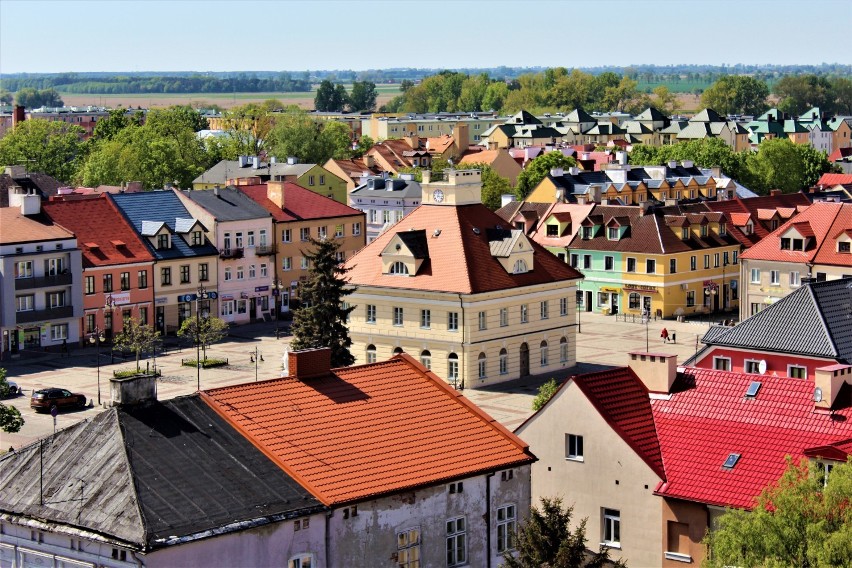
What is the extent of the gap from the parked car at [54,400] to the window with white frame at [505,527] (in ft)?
122

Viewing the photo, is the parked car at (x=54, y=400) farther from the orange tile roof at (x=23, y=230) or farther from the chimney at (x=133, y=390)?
the chimney at (x=133, y=390)

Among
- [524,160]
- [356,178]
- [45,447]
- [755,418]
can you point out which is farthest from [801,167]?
[45,447]

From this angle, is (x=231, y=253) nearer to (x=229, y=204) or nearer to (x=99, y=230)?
(x=229, y=204)

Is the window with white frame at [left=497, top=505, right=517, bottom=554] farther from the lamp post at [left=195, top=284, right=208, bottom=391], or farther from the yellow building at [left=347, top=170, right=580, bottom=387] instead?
the yellow building at [left=347, top=170, right=580, bottom=387]

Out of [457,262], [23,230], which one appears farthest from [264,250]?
[457,262]

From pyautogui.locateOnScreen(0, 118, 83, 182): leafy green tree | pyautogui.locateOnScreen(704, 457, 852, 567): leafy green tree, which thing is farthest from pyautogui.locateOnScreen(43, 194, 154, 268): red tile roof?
pyautogui.locateOnScreen(0, 118, 83, 182): leafy green tree

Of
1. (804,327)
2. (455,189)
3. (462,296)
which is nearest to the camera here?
(804,327)

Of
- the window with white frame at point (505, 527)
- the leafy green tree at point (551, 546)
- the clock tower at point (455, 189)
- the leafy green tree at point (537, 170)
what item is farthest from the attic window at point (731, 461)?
the leafy green tree at point (537, 170)

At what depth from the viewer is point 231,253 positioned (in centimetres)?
9669

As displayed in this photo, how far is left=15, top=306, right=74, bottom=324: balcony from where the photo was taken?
8525 centimetres

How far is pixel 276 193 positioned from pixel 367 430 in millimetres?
66670

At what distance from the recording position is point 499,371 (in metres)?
79.4

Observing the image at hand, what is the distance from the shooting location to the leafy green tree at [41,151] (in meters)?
161

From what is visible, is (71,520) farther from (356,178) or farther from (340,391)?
(356,178)
